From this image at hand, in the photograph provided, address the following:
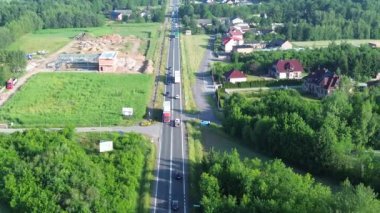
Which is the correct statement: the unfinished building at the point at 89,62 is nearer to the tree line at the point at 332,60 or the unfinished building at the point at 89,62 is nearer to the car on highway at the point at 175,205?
the tree line at the point at 332,60

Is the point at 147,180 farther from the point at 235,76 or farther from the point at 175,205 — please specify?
the point at 235,76

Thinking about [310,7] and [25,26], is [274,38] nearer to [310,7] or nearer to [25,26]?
[310,7]

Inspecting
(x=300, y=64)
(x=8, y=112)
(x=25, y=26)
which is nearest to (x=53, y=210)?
(x=8, y=112)

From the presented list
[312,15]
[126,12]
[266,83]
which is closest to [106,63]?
[266,83]

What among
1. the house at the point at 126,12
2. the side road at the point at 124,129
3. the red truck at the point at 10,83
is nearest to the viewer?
the side road at the point at 124,129

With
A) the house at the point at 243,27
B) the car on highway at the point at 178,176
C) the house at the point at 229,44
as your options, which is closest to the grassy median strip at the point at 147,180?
the car on highway at the point at 178,176

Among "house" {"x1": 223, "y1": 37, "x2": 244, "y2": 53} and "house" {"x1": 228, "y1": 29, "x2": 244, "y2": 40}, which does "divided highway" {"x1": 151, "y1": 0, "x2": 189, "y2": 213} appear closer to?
"house" {"x1": 223, "y1": 37, "x2": 244, "y2": 53}

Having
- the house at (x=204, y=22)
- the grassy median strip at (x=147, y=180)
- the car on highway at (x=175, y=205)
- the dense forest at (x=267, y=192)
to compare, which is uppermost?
the house at (x=204, y=22)
